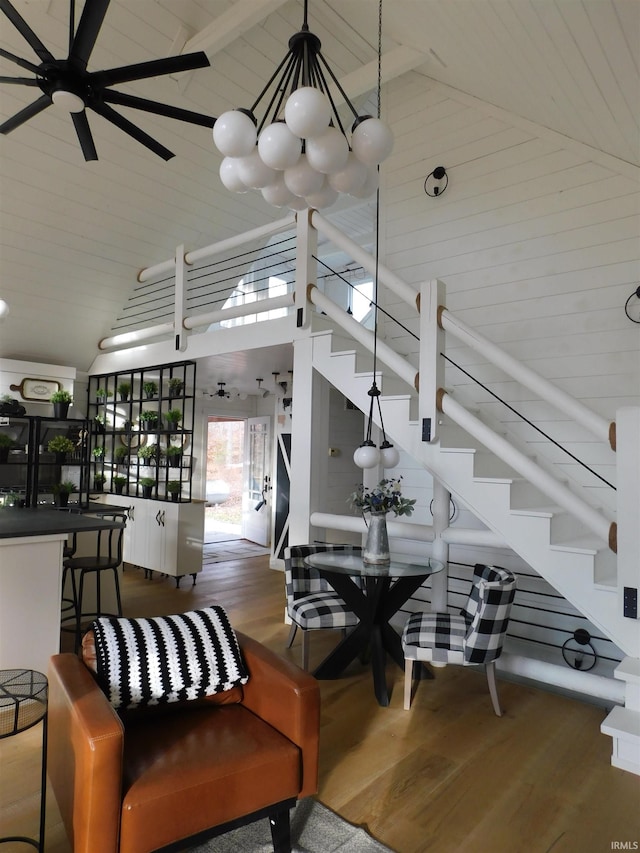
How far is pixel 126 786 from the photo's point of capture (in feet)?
5.67

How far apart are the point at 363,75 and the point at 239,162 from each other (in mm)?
3908

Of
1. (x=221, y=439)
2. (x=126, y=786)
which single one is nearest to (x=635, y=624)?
(x=126, y=786)

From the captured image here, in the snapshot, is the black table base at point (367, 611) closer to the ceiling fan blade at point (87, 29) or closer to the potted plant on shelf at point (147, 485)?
the ceiling fan blade at point (87, 29)

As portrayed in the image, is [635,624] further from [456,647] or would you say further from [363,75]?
[363,75]

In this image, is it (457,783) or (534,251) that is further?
(534,251)

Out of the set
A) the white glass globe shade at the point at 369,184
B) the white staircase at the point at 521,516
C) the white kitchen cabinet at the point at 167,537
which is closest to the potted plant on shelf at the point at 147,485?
the white kitchen cabinet at the point at 167,537

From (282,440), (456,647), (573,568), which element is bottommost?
(456,647)

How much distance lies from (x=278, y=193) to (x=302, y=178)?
9.6 inches

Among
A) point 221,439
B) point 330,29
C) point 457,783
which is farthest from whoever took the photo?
point 221,439

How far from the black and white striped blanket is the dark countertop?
1230mm

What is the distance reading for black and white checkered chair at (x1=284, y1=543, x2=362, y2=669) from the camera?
3.49m

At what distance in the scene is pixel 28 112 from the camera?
9.24 feet

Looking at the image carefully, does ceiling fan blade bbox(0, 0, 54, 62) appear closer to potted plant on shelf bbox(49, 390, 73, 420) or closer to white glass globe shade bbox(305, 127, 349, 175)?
white glass globe shade bbox(305, 127, 349, 175)

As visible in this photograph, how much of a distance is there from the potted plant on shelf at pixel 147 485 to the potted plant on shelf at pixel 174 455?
434 millimetres
